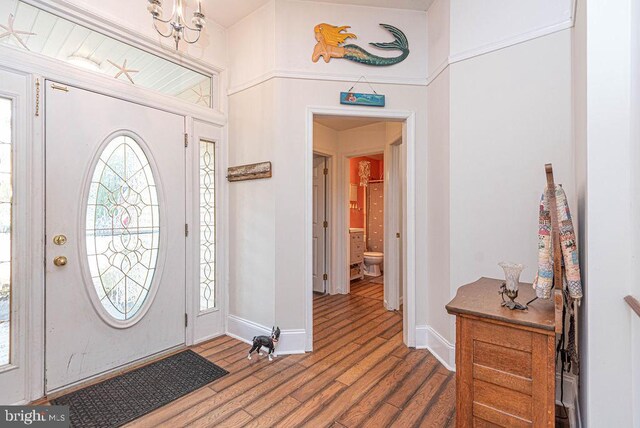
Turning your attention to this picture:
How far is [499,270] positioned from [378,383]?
1.22m

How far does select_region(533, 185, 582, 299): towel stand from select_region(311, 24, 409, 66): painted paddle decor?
1.97 meters

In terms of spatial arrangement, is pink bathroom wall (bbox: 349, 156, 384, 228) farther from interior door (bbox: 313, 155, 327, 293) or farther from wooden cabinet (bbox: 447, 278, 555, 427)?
wooden cabinet (bbox: 447, 278, 555, 427)

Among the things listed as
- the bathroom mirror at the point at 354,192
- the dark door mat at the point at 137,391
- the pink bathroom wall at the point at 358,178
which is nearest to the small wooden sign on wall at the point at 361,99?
the dark door mat at the point at 137,391

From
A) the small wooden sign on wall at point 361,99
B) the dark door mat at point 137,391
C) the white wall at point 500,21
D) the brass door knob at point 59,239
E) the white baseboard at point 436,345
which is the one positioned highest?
the white wall at point 500,21

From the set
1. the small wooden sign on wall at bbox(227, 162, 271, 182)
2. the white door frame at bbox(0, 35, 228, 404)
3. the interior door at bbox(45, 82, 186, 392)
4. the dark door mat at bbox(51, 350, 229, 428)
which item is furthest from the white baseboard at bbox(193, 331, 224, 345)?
the small wooden sign on wall at bbox(227, 162, 271, 182)

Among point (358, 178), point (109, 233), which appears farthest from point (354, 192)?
point (109, 233)

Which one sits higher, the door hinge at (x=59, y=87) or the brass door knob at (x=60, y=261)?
the door hinge at (x=59, y=87)

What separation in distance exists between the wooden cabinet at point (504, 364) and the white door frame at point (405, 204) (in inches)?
51.3

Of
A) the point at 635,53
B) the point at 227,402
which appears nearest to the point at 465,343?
the point at 635,53

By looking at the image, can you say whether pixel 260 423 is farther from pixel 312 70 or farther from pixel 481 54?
pixel 481 54

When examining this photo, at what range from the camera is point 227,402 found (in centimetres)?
190

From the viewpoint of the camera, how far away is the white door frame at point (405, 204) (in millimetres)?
2627

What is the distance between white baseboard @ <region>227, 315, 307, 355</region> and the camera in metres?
2.57

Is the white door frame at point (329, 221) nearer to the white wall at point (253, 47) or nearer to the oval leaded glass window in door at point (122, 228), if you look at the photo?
the white wall at point (253, 47)
